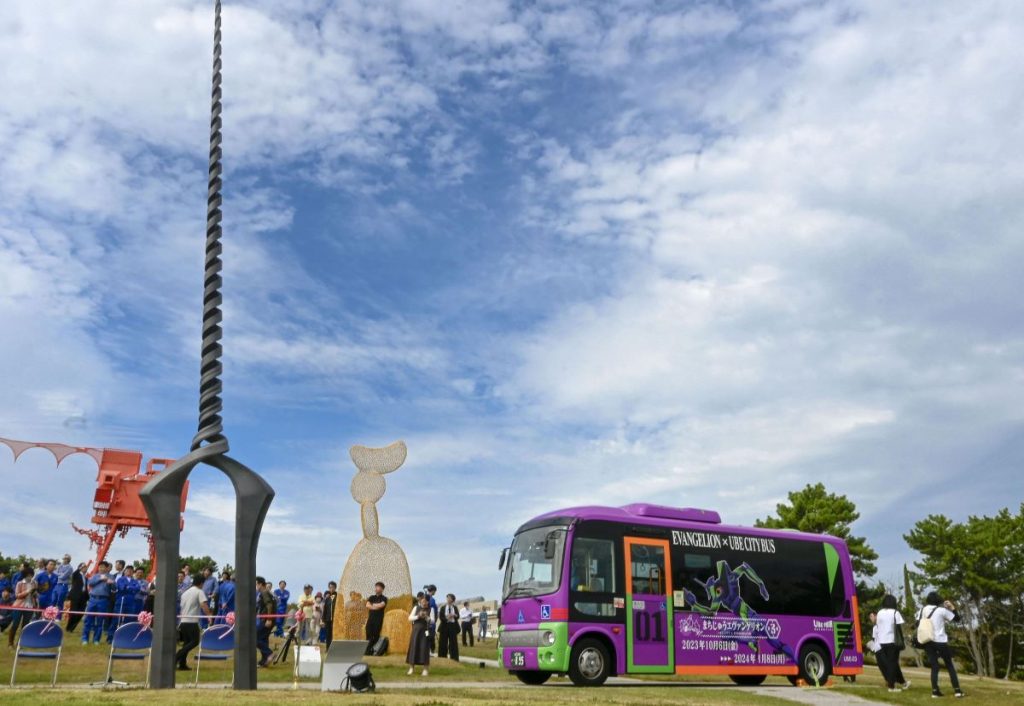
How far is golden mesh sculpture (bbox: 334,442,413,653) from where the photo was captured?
78.0 ft

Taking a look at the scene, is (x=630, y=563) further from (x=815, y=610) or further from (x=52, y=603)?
(x=52, y=603)

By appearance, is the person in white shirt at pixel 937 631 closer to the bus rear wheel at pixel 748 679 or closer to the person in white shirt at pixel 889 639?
the person in white shirt at pixel 889 639

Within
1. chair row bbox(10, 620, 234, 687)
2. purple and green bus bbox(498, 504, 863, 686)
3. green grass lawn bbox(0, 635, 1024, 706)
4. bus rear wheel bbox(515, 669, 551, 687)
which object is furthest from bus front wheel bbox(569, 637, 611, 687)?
chair row bbox(10, 620, 234, 687)

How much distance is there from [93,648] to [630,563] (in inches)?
465

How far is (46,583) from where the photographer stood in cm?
2186

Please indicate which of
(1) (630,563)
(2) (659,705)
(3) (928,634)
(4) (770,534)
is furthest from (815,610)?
(2) (659,705)

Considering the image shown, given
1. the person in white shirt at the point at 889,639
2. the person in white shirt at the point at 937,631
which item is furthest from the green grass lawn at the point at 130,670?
the person in white shirt at the point at 937,631

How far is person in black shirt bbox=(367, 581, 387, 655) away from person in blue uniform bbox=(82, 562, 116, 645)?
6.00 m

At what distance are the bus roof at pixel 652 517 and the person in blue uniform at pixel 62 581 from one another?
12.1m

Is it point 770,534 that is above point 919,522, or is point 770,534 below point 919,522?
below

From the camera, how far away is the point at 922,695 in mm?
17141

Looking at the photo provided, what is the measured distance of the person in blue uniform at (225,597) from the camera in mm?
20714

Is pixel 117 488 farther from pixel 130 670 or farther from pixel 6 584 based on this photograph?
pixel 130 670

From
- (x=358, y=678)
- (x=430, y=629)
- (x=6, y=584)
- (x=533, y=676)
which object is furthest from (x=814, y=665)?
(x=6, y=584)
